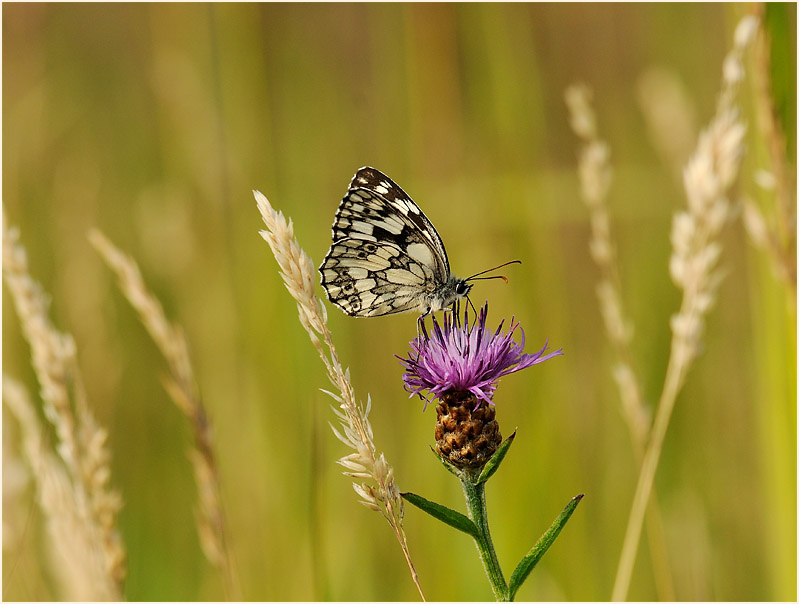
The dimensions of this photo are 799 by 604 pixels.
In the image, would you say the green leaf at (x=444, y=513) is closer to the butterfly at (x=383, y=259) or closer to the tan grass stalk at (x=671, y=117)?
the butterfly at (x=383, y=259)

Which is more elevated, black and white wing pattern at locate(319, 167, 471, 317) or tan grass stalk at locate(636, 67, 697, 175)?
tan grass stalk at locate(636, 67, 697, 175)

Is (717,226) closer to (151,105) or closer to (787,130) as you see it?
(787,130)

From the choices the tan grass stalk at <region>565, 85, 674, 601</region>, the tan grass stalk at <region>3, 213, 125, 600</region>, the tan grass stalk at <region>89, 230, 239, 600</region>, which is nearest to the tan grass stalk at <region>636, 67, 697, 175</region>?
the tan grass stalk at <region>565, 85, 674, 601</region>

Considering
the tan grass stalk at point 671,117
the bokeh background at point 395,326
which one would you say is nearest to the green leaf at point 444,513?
the bokeh background at point 395,326

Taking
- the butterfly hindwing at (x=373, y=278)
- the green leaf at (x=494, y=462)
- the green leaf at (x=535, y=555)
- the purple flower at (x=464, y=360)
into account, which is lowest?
the green leaf at (x=535, y=555)

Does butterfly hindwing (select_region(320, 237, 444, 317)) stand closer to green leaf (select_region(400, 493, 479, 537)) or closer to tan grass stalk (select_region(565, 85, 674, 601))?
tan grass stalk (select_region(565, 85, 674, 601))

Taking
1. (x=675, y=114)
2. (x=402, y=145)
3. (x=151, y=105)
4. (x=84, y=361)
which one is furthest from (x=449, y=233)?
(x=151, y=105)
